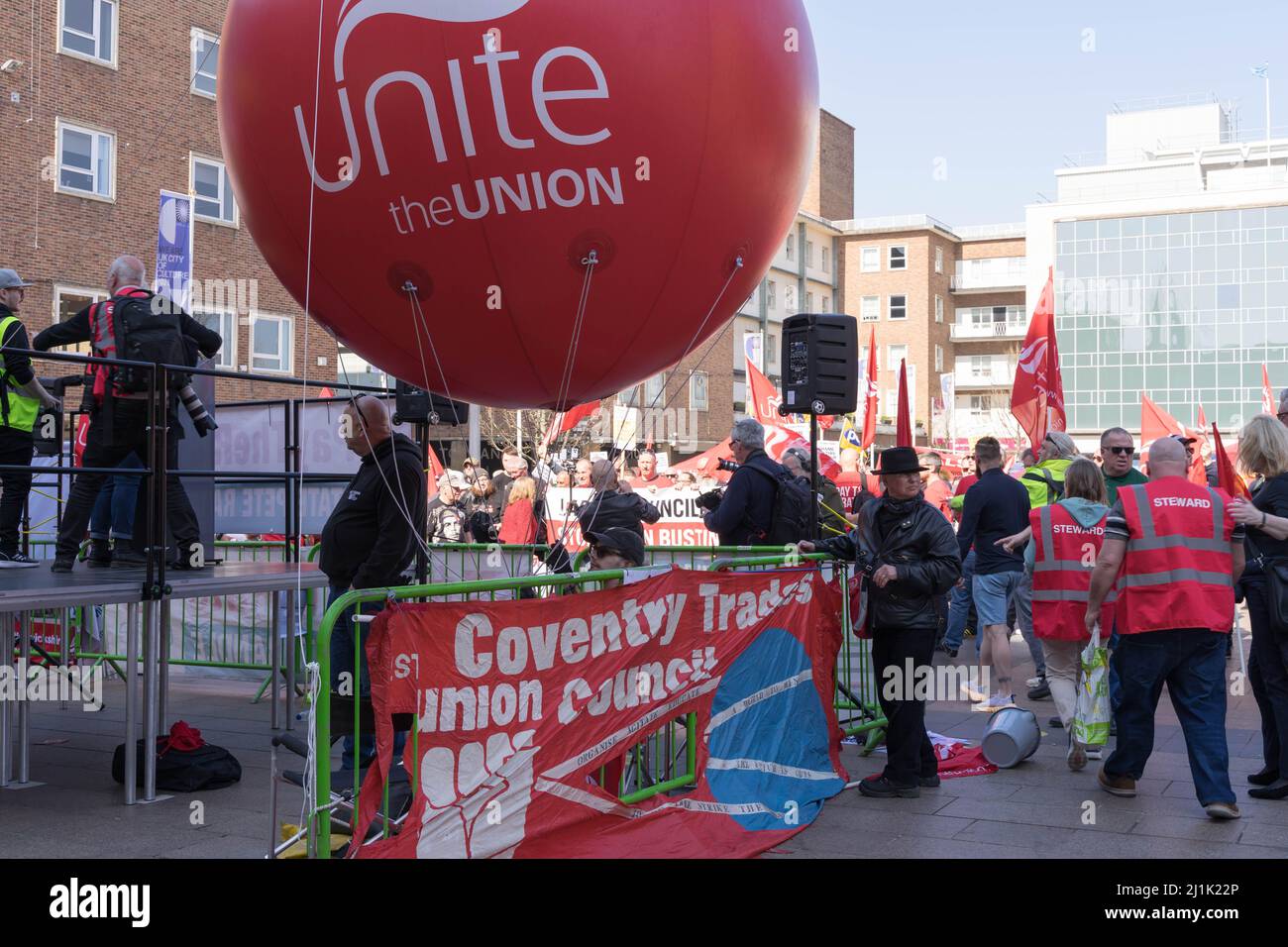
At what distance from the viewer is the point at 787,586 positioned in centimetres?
723

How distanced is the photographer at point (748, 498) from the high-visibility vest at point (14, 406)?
4.69 m

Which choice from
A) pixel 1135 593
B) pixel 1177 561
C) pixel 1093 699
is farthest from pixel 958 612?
pixel 1177 561

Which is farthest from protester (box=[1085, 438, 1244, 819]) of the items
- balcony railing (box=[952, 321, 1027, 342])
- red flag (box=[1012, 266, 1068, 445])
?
balcony railing (box=[952, 321, 1027, 342])

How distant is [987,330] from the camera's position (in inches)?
2950

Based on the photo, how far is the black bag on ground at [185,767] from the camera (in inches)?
290

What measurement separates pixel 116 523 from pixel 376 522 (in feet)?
7.18

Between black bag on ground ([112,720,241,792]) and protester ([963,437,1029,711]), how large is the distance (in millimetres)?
5605

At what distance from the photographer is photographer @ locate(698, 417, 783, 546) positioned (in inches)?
362

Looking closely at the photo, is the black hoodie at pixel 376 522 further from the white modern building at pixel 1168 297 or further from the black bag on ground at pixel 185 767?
the white modern building at pixel 1168 297

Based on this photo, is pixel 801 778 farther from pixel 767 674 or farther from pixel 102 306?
pixel 102 306

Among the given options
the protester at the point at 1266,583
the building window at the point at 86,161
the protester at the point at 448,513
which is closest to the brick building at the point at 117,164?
the building window at the point at 86,161

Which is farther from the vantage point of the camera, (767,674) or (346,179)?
(767,674)
